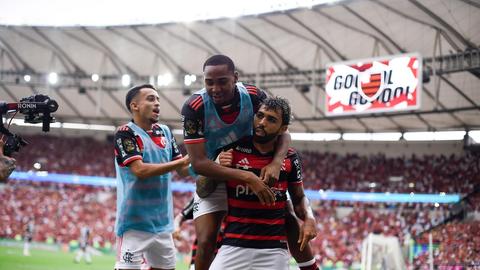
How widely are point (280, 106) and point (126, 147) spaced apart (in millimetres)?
1566

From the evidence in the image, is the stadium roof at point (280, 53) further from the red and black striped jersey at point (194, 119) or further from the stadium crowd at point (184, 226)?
the red and black striped jersey at point (194, 119)

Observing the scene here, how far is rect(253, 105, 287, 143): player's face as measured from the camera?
3631mm

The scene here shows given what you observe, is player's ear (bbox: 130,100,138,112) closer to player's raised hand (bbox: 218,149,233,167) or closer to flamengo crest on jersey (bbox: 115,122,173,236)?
flamengo crest on jersey (bbox: 115,122,173,236)

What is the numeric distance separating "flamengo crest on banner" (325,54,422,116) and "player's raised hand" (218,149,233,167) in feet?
44.6

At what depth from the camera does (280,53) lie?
23875mm

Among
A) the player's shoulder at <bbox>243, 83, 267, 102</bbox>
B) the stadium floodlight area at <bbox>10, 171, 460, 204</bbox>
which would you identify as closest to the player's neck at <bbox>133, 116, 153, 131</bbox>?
the player's shoulder at <bbox>243, 83, 267, 102</bbox>

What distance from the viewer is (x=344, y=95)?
17.9 m

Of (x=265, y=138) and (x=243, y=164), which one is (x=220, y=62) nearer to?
(x=265, y=138)

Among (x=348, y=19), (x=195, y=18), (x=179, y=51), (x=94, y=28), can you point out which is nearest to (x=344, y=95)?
(x=348, y=19)

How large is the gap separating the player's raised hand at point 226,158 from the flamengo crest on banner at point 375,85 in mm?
13586

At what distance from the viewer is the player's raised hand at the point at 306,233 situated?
3.68 metres

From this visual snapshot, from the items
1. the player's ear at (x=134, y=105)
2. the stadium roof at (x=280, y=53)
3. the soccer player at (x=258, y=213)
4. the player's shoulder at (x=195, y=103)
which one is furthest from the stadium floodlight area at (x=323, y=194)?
the player's shoulder at (x=195, y=103)

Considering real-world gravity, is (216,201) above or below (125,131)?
below

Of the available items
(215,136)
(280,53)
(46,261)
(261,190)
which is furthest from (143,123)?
(280,53)
